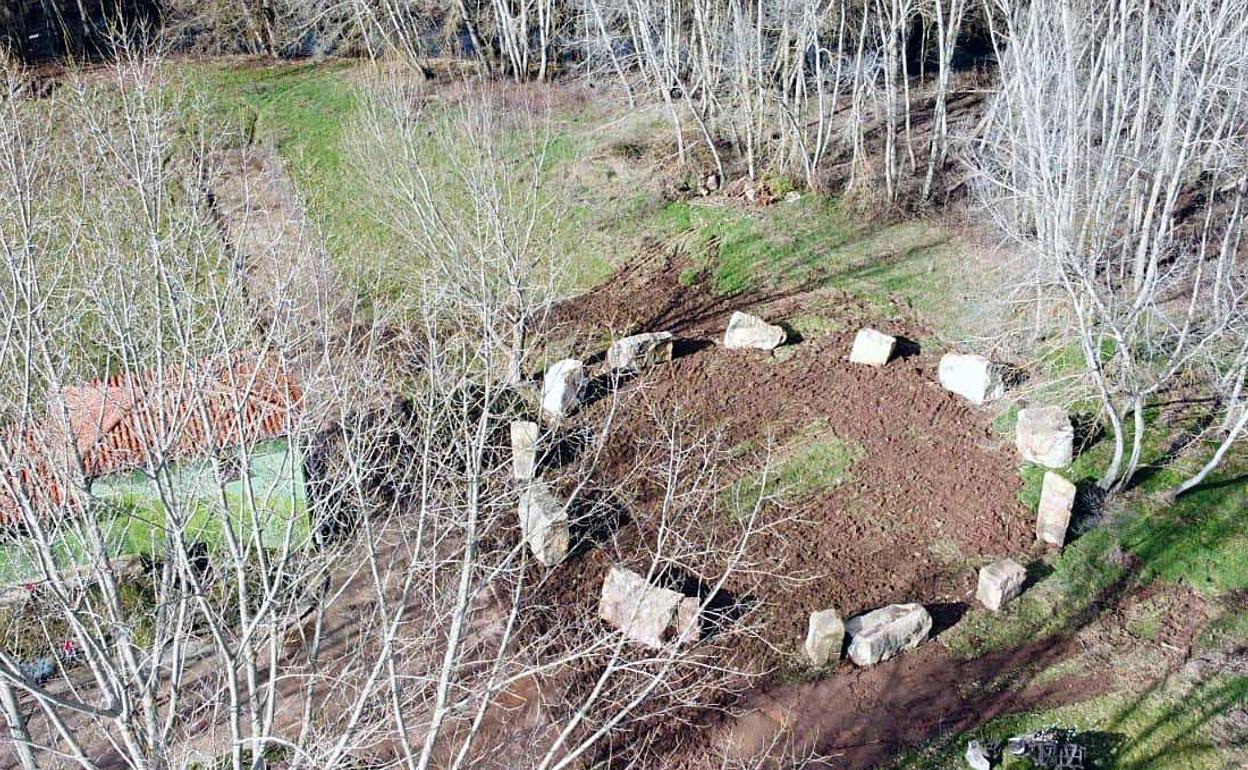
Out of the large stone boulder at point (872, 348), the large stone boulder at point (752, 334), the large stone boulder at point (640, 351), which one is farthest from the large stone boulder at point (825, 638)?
the large stone boulder at point (752, 334)

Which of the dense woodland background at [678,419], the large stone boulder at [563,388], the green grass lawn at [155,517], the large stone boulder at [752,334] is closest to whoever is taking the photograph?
the dense woodland background at [678,419]

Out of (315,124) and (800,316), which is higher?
(315,124)

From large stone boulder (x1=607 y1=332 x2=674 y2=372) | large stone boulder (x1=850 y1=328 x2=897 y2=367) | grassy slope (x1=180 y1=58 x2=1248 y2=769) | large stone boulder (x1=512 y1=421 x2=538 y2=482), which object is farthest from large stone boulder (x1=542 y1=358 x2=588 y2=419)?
large stone boulder (x1=850 y1=328 x2=897 y2=367)

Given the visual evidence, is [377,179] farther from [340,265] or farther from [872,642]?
[872,642]

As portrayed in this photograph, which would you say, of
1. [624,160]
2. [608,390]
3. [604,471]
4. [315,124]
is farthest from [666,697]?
[315,124]

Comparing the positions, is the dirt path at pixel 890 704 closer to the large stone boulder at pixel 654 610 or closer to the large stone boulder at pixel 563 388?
the large stone boulder at pixel 654 610

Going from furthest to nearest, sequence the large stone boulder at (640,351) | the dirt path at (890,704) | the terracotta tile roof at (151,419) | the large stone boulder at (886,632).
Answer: the large stone boulder at (640,351), the large stone boulder at (886,632), the dirt path at (890,704), the terracotta tile roof at (151,419)
